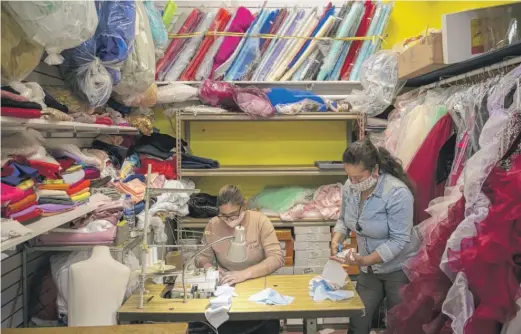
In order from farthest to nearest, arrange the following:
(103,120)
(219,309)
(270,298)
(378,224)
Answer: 1. (103,120)
2. (378,224)
3. (270,298)
4. (219,309)

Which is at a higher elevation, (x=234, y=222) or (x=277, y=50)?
(x=277, y=50)

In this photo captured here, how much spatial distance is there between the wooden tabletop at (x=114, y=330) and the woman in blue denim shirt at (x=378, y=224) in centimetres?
100

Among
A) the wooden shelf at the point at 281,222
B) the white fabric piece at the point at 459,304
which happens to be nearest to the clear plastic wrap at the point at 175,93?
the wooden shelf at the point at 281,222

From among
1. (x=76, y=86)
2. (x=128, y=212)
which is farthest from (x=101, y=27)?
(x=128, y=212)

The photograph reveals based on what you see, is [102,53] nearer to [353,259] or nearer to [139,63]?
[139,63]

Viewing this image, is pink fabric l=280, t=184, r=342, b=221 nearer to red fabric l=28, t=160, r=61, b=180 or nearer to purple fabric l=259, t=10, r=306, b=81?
purple fabric l=259, t=10, r=306, b=81

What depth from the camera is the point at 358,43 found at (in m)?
4.17

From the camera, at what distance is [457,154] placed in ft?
9.06

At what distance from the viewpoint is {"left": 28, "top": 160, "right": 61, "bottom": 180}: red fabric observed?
2089 mm

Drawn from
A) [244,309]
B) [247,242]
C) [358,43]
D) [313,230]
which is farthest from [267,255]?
[358,43]

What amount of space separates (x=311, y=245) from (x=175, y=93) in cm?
164

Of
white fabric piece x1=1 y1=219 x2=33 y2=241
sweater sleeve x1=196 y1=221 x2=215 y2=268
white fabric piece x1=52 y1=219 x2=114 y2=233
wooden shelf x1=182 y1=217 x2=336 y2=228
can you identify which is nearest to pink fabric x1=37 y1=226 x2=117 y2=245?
white fabric piece x1=52 y1=219 x2=114 y2=233

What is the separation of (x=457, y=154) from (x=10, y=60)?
2282 millimetres

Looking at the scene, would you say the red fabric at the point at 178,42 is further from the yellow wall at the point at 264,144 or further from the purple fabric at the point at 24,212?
the purple fabric at the point at 24,212
